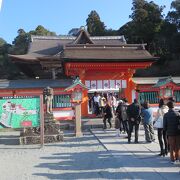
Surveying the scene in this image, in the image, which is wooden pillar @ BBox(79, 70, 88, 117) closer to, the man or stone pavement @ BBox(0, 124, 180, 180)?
the man

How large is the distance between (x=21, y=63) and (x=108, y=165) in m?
19.9

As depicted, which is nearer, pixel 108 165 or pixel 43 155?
pixel 108 165

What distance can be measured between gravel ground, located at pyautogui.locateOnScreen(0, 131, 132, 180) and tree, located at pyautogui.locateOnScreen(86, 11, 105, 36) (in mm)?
50303

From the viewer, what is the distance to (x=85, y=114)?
70.0ft

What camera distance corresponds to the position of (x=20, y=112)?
44.0ft

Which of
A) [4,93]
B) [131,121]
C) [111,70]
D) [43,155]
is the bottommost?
[43,155]

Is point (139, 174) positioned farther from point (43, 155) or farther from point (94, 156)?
point (43, 155)

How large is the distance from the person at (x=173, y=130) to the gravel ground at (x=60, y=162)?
148cm

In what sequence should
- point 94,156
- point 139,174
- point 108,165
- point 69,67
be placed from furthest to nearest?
point 69,67 → point 94,156 → point 108,165 → point 139,174

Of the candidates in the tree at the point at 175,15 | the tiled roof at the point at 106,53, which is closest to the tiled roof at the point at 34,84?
the tiled roof at the point at 106,53

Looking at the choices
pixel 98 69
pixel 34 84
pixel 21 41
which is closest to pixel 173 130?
pixel 98 69

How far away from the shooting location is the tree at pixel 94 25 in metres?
62.6

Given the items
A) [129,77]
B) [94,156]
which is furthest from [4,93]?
[94,156]

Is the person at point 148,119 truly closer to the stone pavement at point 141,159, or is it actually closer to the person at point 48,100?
the stone pavement at point 141,159
